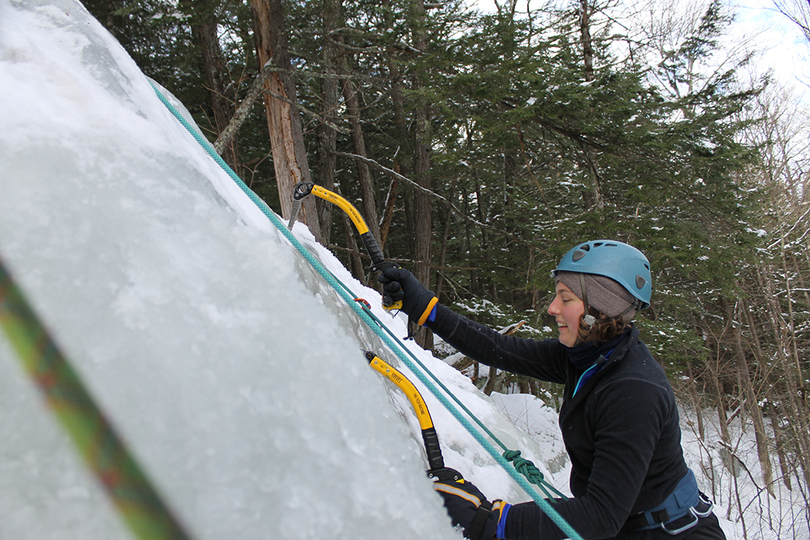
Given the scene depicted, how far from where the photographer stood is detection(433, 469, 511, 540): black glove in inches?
53.6

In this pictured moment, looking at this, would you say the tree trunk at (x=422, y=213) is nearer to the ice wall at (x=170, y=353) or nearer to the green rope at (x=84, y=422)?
the ice wall at (x=170, y=353)

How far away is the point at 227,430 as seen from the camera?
0.89 m

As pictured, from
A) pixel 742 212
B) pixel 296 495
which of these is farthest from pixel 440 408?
pixel 742 212

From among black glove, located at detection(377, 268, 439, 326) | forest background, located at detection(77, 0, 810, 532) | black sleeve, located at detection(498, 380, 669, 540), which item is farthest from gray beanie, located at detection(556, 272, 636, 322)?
forest background, located at detection(77, 0, 810, 532)

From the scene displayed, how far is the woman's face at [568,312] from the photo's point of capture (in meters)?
1.74

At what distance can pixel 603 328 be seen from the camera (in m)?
1.68

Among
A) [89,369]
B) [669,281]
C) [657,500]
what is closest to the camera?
[89,369]

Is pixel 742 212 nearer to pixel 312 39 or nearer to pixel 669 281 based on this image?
pixel 669 281

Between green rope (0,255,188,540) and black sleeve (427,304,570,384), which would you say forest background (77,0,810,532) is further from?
green rope (0,255,188,540)

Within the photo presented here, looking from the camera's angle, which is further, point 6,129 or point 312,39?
point 312,39

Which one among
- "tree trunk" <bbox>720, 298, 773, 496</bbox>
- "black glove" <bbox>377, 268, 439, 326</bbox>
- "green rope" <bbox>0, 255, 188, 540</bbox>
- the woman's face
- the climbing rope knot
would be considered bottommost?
"green rope" <bbox>0, 255, 188, 540</bbox>

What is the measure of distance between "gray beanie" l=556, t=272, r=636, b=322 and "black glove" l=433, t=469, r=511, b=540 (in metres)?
0.83

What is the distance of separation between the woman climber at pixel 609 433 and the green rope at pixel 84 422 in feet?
3.07

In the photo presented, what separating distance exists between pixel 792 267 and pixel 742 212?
8489mm
